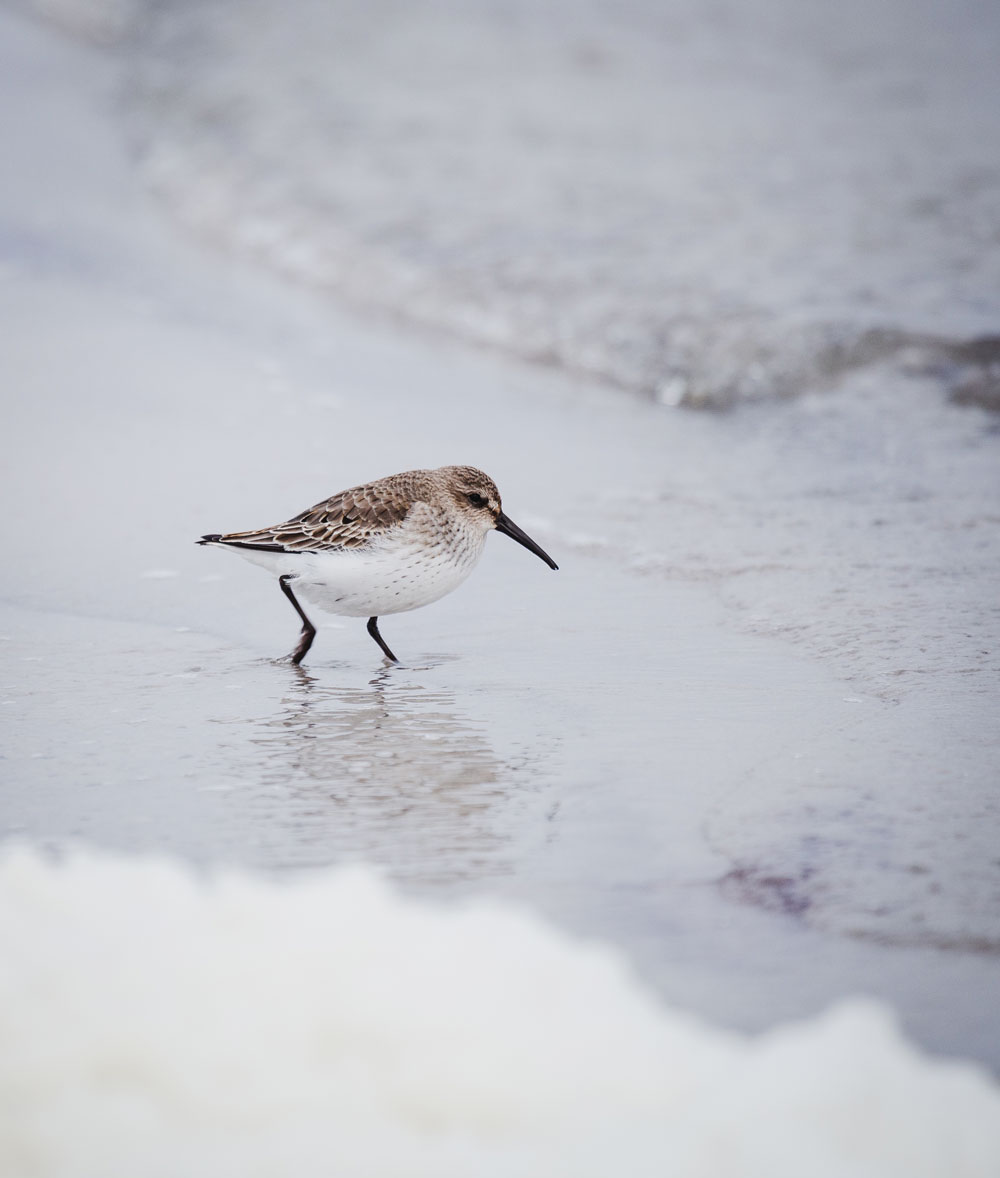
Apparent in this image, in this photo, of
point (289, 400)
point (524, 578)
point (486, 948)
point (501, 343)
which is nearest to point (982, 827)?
point (486, 948)

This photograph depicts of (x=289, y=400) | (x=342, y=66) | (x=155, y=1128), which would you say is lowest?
(x=155, y=1128)

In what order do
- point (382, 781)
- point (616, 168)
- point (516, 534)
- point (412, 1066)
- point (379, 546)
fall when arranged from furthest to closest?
point (616, 168) < point (516, 534) < point (379, 546) < point (382, 781) < point (412, 1066)

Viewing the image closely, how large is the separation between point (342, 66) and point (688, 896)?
11.8 meters

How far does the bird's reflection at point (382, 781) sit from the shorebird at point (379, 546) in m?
0.23

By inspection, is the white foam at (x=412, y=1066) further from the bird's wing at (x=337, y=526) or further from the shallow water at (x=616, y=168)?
the shallow water at (x=616, y=168)

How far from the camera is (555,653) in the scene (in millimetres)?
4176

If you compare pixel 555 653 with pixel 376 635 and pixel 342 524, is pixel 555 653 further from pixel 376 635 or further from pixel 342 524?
pixel 342 524

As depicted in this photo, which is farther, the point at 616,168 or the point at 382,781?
the point at 616,168

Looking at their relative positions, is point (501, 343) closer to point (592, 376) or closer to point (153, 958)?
point (592, 376)

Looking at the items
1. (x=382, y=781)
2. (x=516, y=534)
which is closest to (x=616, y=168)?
(x=516, y=534)

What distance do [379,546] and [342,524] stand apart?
155 mm

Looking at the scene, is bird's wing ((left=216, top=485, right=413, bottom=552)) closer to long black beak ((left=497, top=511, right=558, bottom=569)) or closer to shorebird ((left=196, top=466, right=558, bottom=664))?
shorebird ((left=196, top=466, right=558, bottom=664))

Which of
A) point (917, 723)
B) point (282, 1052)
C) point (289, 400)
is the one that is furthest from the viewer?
point (289, 400)

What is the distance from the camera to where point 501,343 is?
805 cm
